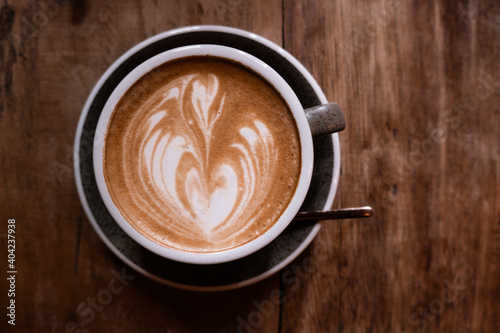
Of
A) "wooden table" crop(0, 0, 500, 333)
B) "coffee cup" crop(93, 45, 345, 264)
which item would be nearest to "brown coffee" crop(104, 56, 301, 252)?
"coffee cup" crop(93, 45, 345, 264)

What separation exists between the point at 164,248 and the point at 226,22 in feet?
2.55

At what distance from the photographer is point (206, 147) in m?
0.91

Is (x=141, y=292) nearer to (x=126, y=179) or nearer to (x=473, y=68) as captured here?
(x=126, y=179)

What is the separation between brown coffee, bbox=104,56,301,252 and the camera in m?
0.89

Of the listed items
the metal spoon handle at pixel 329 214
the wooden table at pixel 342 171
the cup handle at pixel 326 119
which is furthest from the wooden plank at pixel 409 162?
the cup handle at pixel 326 119

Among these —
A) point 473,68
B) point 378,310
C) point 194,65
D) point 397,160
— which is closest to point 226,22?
point 194,65

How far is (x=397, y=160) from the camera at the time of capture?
1.17 metres

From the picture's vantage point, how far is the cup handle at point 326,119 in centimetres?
86

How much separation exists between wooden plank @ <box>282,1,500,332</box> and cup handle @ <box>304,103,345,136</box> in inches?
12.1

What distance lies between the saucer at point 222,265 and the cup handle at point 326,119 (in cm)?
9

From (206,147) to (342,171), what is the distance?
501 millimetres

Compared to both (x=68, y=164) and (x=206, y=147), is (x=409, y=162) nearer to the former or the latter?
(x=206, y=147)

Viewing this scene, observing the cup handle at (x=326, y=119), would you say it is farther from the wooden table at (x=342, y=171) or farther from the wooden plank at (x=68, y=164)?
the wooden plank at (x=68, y=164)

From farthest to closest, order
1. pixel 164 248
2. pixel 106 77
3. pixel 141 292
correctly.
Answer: pixel 141 292 → pixel 106 77 → pixel 164 248
